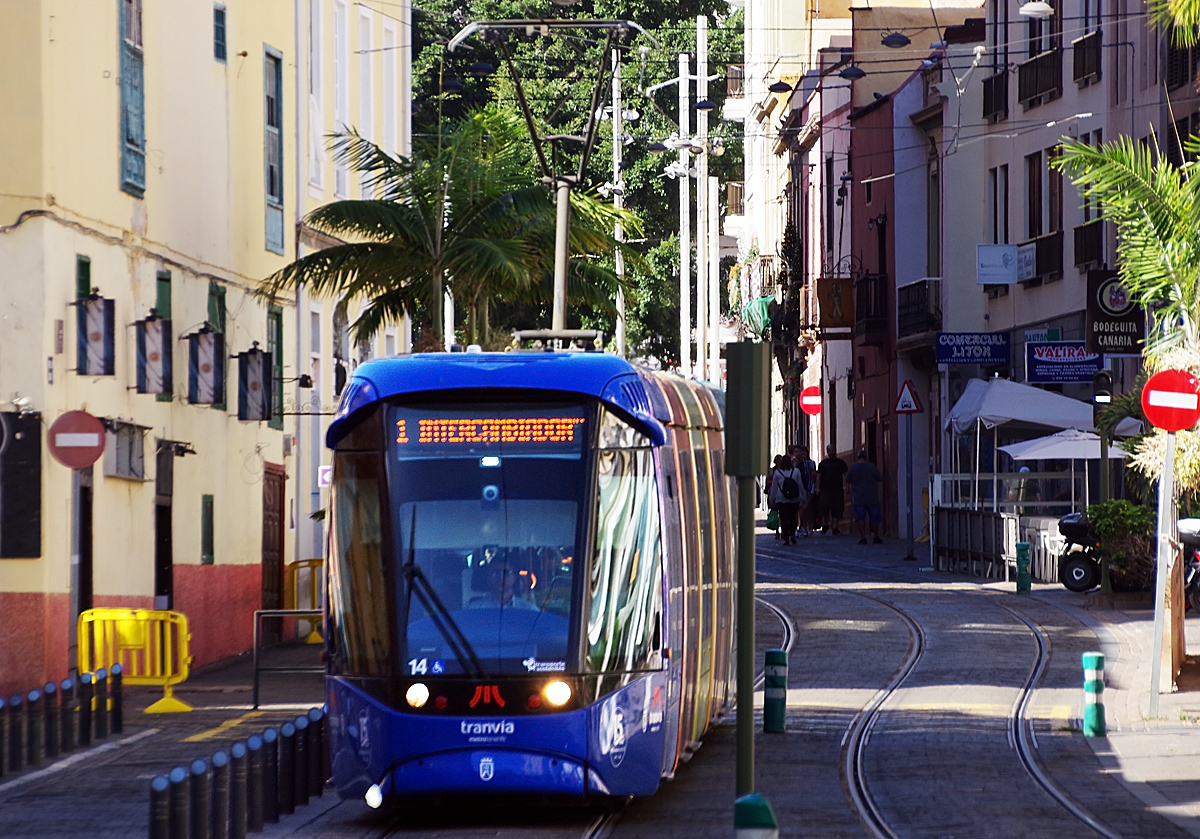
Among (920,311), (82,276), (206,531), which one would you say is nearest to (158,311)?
(82,276)

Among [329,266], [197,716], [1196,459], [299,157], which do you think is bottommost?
[197,716]

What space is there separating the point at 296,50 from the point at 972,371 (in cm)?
1950

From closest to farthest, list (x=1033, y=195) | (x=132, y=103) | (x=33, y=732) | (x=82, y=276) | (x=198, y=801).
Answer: (x=198, y=801)
(x=33, y=732)
(x=82, y=276)
(x=132, y=103)
(x=1033, y=195)

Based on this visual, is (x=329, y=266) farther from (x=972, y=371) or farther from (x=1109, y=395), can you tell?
(x=972, y=371)

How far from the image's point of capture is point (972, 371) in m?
46.6

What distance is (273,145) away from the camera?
1209 inches

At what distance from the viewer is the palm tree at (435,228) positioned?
27.5 m

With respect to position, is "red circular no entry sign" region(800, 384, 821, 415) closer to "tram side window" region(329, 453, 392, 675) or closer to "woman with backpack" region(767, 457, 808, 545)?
"woman with backpack" region(767, 457, 808, 545)

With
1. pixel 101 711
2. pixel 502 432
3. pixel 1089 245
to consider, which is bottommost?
pixel 101 711

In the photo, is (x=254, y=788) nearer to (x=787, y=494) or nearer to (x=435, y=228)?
(x=435, y=228)

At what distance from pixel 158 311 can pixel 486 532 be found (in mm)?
Result: 13415

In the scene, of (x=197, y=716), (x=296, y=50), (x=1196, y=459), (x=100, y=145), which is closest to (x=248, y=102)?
(x=296, y=50)

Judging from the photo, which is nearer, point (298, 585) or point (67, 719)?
point (67, 719)

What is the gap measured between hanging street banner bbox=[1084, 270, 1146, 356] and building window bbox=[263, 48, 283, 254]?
10832mm
